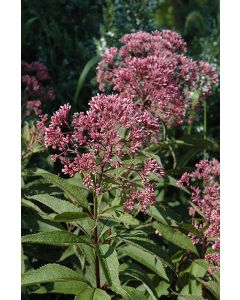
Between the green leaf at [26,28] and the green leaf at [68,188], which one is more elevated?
the green leaf at [26,28]

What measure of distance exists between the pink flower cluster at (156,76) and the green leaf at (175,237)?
566mm

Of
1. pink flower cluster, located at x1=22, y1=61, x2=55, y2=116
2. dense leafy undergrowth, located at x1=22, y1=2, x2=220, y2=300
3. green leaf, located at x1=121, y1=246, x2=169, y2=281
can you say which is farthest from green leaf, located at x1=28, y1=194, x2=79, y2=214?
pink flower cluster, located at x1=22, y1=61, x2=55, y2=116

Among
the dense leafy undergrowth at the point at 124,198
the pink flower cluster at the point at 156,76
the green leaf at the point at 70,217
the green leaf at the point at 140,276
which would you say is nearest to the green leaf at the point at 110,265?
the dense leafy undergrowth at the point at 124,198

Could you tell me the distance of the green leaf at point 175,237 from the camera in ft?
8.36

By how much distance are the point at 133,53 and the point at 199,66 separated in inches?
15.8

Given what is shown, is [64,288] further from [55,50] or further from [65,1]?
[65,1]

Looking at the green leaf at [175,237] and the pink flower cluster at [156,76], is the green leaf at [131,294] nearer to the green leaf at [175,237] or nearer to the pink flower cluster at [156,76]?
the green leaf at [175,237]

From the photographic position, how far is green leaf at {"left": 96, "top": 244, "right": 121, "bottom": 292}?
7.06 ft

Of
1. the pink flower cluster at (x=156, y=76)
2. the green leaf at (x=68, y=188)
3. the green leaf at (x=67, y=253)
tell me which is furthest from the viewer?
the pink flower cluster at (x=156, y=76)

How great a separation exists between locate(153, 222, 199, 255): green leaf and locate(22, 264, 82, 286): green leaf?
412mm

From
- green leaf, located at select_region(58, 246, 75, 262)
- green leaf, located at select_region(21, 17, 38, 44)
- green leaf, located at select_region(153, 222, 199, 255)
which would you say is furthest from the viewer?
green leaf, located at select_region(21, 17, 38, 44)

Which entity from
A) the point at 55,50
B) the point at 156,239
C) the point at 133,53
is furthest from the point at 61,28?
the point at 156,239

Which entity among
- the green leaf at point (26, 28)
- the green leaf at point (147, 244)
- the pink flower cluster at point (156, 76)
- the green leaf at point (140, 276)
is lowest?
the green leaf at point (140, 276)

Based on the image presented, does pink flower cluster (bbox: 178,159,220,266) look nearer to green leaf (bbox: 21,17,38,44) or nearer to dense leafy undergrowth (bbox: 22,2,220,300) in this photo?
dense leafy undergrowth (bbox: 22,2,220,300)
